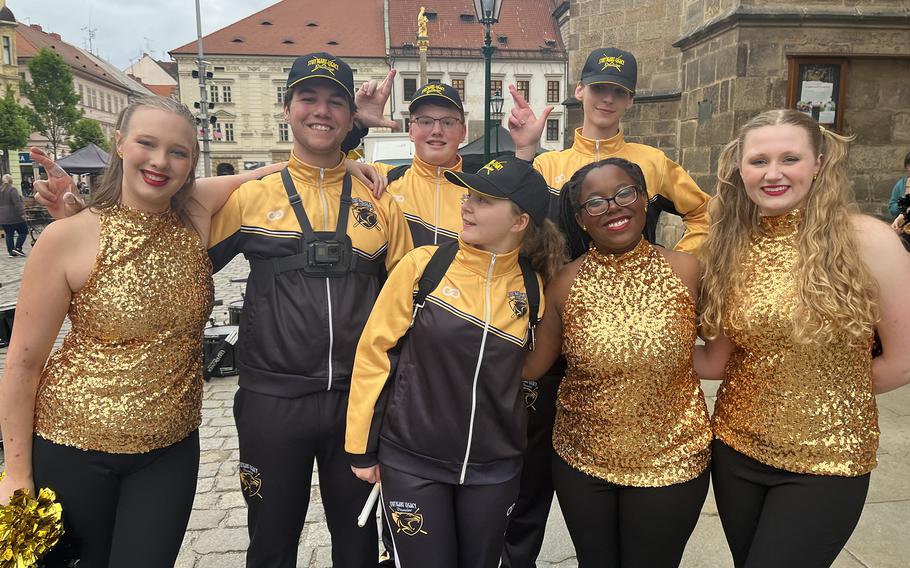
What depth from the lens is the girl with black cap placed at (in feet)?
7.27

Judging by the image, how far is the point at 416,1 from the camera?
166ft

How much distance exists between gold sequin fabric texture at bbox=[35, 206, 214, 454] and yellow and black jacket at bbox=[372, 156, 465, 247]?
1.27m

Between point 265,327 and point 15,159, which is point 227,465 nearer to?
point 265,327

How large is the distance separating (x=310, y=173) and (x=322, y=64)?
0.45 m

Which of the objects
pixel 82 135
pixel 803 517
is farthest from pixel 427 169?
pixel 82 135

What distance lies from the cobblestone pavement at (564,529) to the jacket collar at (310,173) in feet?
6.56

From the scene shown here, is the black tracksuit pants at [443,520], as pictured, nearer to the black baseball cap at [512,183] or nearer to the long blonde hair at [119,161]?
the black baseball cap at [512,183]

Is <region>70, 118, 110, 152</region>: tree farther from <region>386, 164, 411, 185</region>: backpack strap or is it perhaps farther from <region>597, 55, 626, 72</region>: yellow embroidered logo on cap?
<region>597, 55, 626, 72</region>: yellow embroidered logo on cap

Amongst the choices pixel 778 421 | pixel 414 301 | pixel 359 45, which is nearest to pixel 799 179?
pixel 778 421

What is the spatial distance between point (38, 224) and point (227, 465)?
18.9 metres

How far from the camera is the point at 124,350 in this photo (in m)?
2.14

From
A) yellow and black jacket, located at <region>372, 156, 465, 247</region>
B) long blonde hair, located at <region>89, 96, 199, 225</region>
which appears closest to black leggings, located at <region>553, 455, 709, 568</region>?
yellow and black jacket, located at <region>372, 156, 465, 247</region>

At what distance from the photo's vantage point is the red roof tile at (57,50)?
50250mm

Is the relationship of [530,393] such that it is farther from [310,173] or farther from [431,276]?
[310,173]
